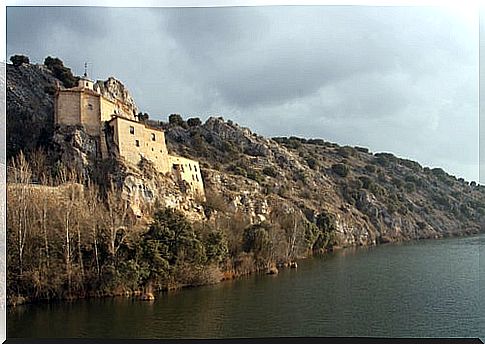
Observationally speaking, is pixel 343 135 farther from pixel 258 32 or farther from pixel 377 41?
pixel 258 32

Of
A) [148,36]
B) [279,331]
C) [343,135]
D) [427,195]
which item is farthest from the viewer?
[427,195]

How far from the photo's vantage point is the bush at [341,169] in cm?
642

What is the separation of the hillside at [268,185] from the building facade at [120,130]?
0.09 metres

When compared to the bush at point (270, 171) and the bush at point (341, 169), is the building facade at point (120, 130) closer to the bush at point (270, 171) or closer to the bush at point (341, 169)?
the bush at point (270, 171)

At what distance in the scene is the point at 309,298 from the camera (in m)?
5.98

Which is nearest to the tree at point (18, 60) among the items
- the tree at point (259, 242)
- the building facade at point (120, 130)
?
the building facade at point (120, 130)

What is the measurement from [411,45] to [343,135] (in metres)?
1.12

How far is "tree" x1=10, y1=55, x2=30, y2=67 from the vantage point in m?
5.89

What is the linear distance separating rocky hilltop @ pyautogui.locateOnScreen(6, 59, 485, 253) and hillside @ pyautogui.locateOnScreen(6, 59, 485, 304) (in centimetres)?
A: 1

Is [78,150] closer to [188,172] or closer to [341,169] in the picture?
[188,172]

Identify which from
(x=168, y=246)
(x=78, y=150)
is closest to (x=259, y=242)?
(x=168, y=246)

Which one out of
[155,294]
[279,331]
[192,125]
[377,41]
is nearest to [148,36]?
[192,125]

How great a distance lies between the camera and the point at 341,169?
658 centimetres

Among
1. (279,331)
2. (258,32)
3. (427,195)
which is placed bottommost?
(279,331)
